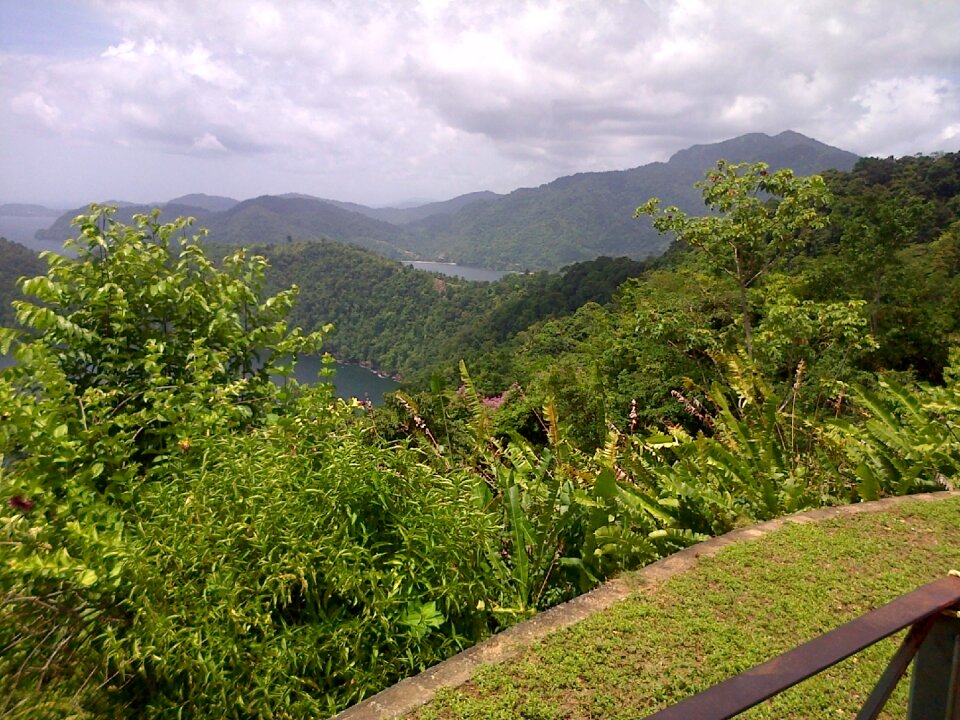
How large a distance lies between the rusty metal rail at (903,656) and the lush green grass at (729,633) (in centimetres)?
105

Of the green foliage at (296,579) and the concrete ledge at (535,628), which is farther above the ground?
the green foliage at (296,579)

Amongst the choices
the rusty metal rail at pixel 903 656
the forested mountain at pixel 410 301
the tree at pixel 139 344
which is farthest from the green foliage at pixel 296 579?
the forested mountain at pixel 410 301

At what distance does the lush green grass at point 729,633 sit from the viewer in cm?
207

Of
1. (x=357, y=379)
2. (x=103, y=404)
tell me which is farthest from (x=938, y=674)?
(x=357, y=379)

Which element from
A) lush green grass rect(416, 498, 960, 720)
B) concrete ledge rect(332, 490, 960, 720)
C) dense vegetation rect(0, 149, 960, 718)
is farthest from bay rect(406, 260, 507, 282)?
lush green grass rect(416, 498, 960, 720)

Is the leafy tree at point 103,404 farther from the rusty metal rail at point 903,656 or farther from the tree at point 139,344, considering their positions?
the rusty metal rail at point 903,656

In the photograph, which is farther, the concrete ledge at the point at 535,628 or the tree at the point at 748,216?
the tree at the point at 748,216

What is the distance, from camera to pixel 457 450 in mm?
4625

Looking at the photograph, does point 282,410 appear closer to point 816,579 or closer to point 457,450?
point 457,450

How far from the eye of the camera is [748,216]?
9.26 metres

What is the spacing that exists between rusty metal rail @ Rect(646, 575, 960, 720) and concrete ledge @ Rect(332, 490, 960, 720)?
1460 mm

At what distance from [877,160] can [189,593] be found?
6005 centimetres

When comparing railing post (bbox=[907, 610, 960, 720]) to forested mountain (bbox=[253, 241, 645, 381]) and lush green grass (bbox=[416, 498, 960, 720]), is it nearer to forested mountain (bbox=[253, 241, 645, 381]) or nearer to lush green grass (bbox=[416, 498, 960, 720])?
lush green grass (bbox=[416, 498, 960, 720])

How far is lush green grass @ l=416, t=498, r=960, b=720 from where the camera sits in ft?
6.79
